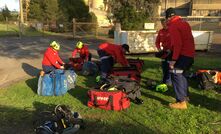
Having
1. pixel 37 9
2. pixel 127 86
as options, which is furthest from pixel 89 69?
pixel 37 9

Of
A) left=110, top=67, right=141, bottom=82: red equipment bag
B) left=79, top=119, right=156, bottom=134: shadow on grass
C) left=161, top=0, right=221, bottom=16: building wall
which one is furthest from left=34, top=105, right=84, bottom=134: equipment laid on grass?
left=161, top=0, right=221, bottom=16: building wall

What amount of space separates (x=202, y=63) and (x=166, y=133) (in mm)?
8344

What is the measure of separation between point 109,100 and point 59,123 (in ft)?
4.72

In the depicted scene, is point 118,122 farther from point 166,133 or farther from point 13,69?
point 13,69

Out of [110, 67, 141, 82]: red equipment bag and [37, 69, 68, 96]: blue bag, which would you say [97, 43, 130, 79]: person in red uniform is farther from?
A: [37, 69, 68, 96]: blue bag

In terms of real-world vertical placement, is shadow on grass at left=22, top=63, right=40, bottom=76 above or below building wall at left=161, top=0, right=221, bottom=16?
below

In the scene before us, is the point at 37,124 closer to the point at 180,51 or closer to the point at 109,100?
the point at 109,100

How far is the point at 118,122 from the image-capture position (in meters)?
6.30

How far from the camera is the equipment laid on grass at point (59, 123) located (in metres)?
5.62

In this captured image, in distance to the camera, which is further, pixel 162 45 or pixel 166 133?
pixel 162 45

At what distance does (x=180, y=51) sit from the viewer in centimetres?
684

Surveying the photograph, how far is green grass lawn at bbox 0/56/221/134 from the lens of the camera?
5986 mm

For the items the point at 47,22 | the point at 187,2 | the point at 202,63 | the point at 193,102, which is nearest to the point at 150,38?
the point at 202,63

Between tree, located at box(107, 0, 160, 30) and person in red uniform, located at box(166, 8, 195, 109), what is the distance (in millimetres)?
20619
